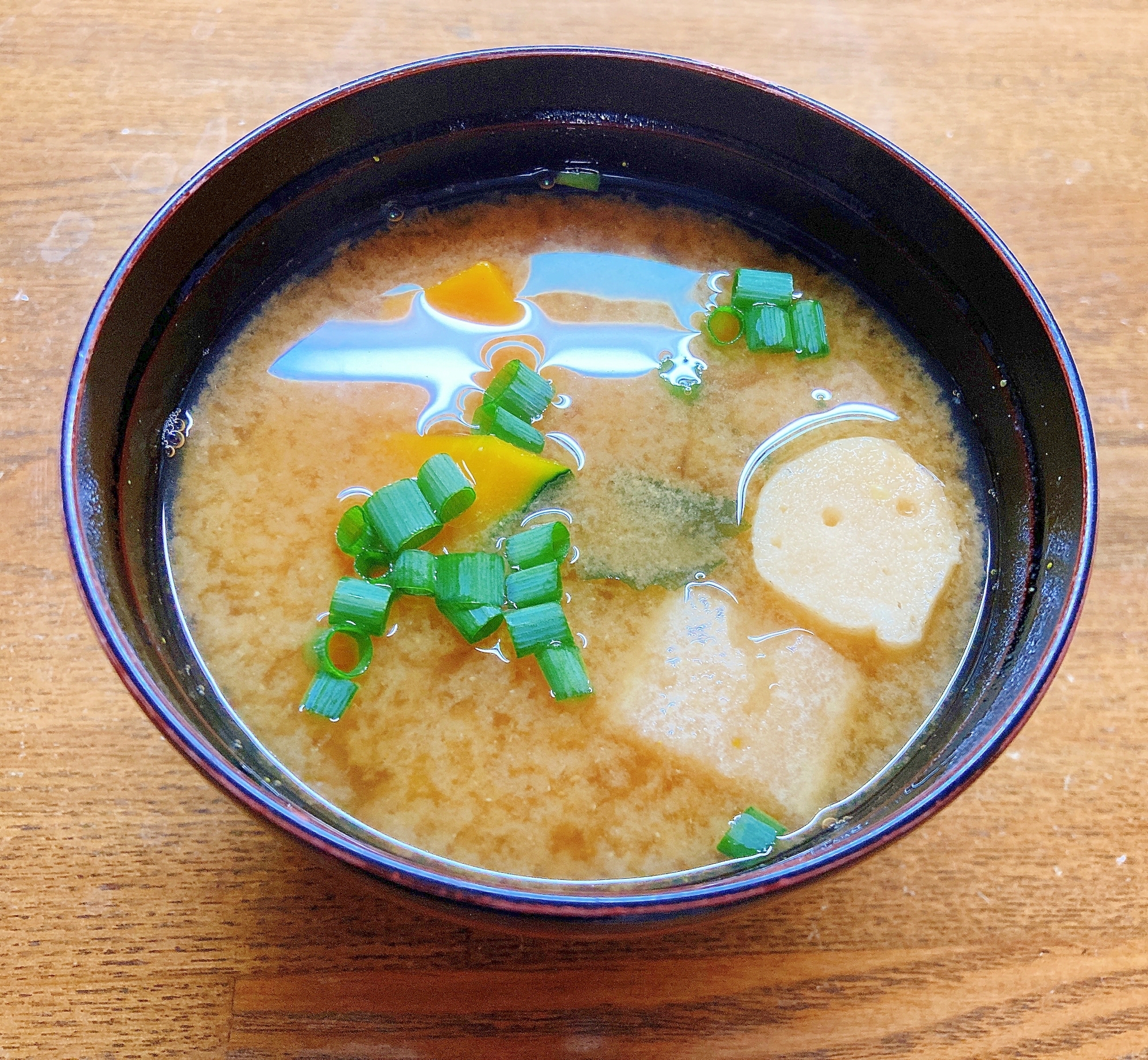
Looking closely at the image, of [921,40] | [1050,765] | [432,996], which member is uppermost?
[921,40]

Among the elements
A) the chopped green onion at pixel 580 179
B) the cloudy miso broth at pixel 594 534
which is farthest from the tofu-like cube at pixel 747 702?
the chopped green onion at pixel 580 179

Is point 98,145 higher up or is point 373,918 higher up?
point 98,145

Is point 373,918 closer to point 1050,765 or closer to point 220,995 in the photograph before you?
point 220,995

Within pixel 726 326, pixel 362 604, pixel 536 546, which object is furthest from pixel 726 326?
pixel 362 604

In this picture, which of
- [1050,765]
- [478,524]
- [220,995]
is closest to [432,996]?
[220,995]

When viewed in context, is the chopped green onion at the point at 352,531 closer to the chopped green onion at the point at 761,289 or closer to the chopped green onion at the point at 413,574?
the chopped green onion at the point at 413,574

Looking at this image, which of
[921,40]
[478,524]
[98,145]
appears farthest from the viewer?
[921,40]

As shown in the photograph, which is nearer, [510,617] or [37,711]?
[510,617]

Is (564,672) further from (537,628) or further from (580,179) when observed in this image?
(580,179)
